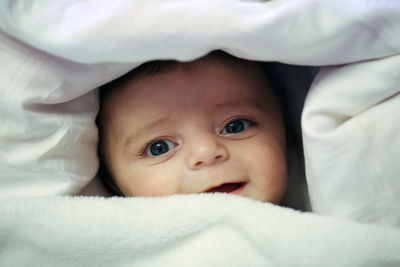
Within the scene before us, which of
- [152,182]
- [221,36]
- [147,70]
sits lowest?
[152,182]

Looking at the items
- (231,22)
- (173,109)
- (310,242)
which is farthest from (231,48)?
(310,242)

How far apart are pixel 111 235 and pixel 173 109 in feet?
0.82

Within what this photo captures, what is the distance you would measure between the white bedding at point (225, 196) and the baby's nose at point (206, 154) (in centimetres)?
8

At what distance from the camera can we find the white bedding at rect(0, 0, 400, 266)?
58 cm

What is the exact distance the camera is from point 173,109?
76cm

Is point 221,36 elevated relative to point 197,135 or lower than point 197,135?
elevated

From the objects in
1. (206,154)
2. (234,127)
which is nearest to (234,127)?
(234,127)

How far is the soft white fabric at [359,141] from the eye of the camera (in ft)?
1.91

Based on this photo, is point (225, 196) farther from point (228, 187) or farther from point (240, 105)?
point (240, 105)

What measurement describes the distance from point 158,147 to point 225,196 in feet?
0.69

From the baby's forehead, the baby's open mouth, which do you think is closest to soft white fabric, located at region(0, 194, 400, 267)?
the baby's open mouth

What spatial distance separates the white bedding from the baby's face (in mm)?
95

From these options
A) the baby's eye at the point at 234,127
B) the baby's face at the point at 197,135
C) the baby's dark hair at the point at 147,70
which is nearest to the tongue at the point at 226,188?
the baby's face at the point at 197,135

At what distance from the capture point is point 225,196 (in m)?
0.64
